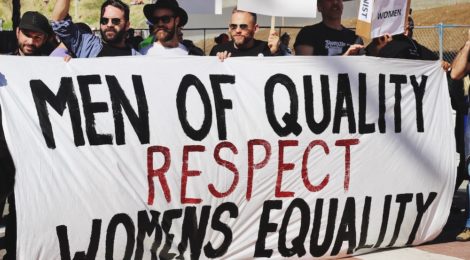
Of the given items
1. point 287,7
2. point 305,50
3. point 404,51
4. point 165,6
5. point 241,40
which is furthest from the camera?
point 404,51

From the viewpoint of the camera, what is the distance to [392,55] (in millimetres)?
7266

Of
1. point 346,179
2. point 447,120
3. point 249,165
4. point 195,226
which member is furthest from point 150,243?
point 447,120

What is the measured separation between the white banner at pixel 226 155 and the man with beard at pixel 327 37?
1.95 ft

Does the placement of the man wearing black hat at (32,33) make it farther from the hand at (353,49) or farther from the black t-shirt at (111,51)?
the hand at (353,49)

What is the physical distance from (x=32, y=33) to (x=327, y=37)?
2344 millimetres

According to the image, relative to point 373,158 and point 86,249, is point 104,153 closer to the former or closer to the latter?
point 86,249

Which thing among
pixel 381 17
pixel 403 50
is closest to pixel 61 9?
pixel 381 17

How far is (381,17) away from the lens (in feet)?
23.4

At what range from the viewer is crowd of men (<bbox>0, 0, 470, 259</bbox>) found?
19.8ft

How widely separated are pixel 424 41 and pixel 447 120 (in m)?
21.0

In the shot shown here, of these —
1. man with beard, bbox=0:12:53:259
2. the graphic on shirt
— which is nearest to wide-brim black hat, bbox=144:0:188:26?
man with beard, bbox=0:12:53:259

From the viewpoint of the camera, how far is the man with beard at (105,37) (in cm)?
619

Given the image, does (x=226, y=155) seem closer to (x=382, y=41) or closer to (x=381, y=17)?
(x=381, y=17)

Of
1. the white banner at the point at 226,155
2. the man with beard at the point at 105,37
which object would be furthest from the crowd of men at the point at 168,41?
the white banner at the point at 226,155
